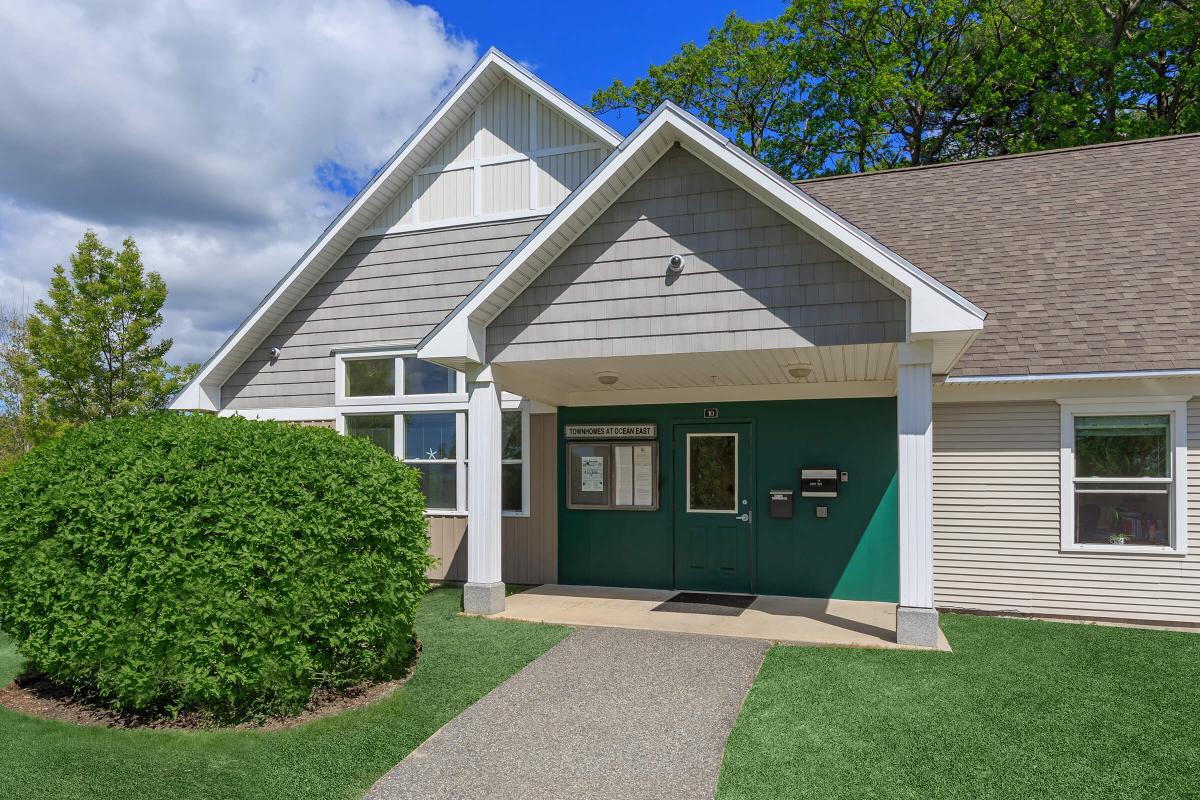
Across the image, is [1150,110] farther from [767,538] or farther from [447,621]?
[447,621]

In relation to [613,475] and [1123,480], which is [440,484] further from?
[1123,480]

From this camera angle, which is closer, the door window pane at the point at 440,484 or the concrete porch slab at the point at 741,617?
the concrete porch slab at the point at 741,617

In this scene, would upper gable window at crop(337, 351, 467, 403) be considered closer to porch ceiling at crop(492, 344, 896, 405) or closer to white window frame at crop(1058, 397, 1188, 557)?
porch ceiling at crop(492, 344, 896, 405)

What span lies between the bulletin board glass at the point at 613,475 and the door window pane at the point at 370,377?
9.17 feet

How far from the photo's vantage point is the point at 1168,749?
460 cm

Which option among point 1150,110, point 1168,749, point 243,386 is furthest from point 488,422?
point 1150,110

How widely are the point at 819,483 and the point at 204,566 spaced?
21.5 feet

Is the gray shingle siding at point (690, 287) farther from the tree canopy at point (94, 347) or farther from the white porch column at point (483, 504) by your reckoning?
the tree canopy at point (94, 347)

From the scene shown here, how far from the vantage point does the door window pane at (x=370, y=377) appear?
423 inches

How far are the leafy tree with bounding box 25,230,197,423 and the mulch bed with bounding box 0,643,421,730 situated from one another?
1798 cm

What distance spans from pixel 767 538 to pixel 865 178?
244 inches

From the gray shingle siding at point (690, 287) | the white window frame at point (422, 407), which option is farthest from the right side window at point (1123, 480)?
the white window frame at point (422, 407)

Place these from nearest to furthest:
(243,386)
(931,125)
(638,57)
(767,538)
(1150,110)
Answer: (767,538) < (243,386) < (1150,110) < (931,125) < (638,57)

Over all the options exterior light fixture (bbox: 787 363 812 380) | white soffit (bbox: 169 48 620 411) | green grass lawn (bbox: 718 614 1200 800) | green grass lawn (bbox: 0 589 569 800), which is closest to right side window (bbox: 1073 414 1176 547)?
green grass lawn (bbox: 718 614 1200 800)
